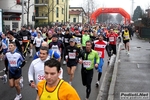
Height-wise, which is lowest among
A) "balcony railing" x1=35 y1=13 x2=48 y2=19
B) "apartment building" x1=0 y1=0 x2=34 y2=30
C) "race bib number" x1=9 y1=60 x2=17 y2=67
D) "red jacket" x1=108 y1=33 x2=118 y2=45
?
"race bib number" x1=9 y1=60 x2=17 y2=67

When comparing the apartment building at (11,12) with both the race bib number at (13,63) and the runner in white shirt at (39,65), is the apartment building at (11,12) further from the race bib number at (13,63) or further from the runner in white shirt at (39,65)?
the runner in white shirt at (39,65)

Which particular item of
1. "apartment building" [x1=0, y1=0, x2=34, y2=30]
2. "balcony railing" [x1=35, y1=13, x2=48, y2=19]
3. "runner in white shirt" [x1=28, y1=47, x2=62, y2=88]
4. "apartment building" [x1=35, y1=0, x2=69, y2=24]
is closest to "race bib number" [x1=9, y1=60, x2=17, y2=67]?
"runner in white shirt" [x1=28, y1=47, x2=62, y2=88]

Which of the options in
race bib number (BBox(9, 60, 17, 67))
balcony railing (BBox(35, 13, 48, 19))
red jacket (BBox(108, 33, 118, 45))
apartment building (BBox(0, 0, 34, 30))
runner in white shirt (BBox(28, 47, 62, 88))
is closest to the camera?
runner in white shirt (BBox(28, 47, 62, 88))

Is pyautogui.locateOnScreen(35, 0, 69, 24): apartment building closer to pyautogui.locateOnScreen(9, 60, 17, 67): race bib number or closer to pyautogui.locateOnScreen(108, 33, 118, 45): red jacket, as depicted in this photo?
pyautogui.locateOnScreen(108, 33, 118, 45): red jacket

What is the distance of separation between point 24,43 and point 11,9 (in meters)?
22.7

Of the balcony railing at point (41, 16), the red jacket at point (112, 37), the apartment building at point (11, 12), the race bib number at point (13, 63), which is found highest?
the balcony railing at point (41, 16)

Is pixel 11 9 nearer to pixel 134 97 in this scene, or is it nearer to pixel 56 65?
pixel 134 97

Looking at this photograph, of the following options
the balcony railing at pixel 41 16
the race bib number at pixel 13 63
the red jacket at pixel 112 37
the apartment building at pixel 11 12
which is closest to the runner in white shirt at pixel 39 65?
the race bib number at pixel 13 63

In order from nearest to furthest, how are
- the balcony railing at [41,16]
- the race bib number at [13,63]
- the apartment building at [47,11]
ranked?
the race bib number at [13,63]
the apartment building at [47,11]
the balcony railing at [41,16]

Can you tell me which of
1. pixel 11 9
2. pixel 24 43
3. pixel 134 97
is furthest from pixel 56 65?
pixel 11 9

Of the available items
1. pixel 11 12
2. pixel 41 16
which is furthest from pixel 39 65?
pixel 41 16

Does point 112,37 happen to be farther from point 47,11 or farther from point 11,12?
point 47,11

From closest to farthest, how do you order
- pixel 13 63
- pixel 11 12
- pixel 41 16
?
1. pixel 13 63
2. pixel 11 12
3. pixel 41 16

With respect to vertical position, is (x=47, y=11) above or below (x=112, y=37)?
above
